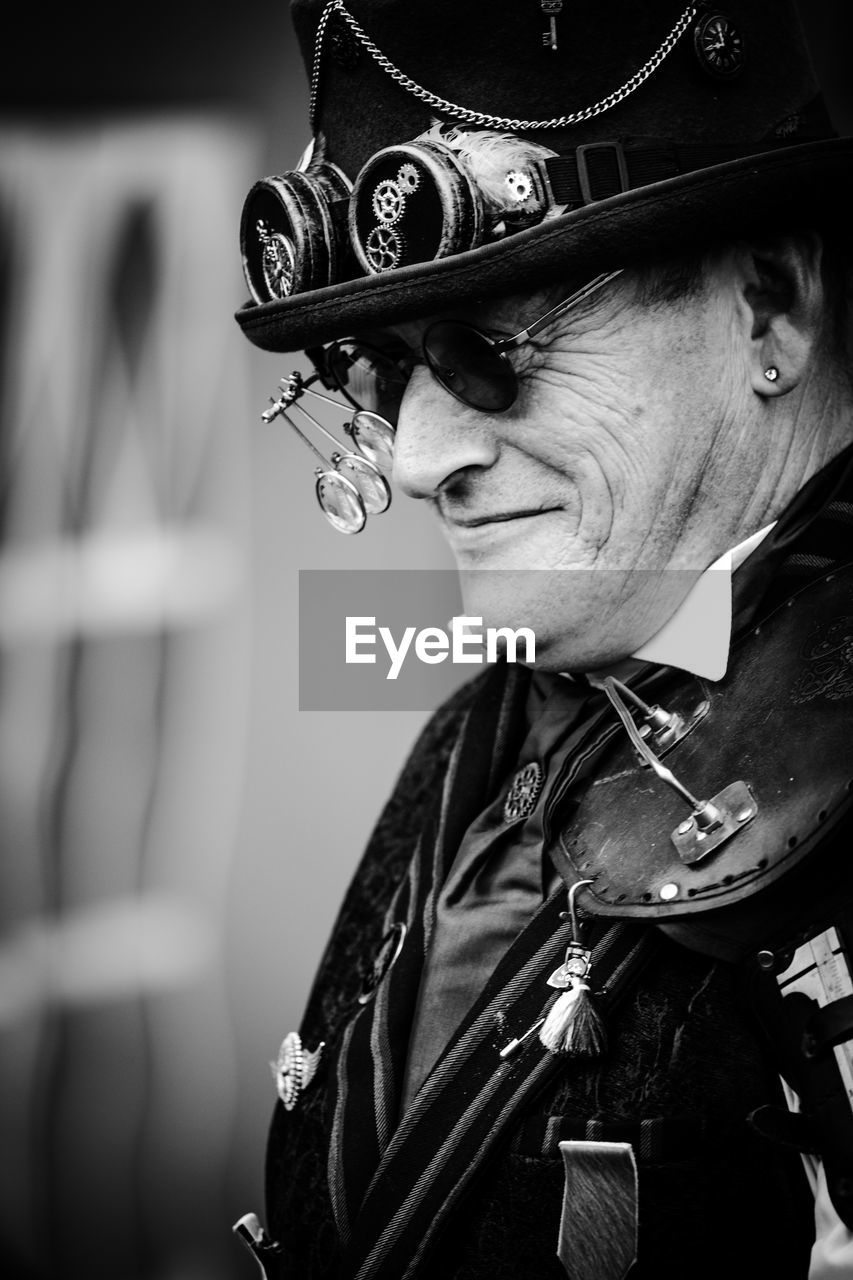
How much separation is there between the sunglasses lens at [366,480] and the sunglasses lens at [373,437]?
0.03 meters

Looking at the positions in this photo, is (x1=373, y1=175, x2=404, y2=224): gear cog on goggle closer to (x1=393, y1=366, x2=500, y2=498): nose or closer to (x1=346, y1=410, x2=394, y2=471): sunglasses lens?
(x1=393, y1=366, x2=500, y2=498): nose

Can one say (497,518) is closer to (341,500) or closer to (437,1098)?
(341,500)

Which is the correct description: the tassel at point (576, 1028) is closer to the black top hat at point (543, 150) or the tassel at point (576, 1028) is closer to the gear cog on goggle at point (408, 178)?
the black top hat at point (543, 150)

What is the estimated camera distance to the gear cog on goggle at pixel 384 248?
140 centimetres

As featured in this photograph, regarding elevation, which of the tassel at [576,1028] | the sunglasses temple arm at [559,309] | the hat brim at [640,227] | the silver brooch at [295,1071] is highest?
the hat brim at [640,227]

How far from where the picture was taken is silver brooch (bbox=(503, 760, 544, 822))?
1584 mm

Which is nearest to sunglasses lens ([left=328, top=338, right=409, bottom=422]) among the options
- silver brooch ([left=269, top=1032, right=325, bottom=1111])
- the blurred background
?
silver brooch ([left=269, top=1032, right=325, bottom=1111])

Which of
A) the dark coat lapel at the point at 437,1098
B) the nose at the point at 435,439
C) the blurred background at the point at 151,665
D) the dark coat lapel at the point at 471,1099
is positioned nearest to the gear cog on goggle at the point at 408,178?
the nose at the point at 435,439

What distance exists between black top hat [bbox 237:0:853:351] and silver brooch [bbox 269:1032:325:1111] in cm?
95

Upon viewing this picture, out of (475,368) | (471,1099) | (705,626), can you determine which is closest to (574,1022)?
(471,1099)

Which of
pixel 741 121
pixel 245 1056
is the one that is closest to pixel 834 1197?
pixel 741 121

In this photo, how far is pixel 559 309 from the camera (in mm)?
1409

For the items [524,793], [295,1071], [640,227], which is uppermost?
[640,227]

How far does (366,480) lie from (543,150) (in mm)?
492
